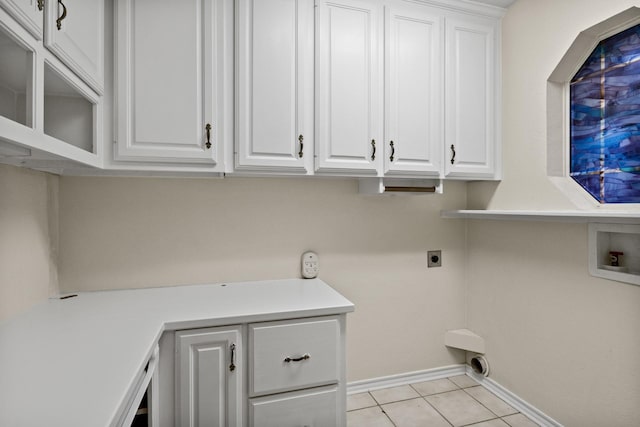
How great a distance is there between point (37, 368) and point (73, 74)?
920 millimetres

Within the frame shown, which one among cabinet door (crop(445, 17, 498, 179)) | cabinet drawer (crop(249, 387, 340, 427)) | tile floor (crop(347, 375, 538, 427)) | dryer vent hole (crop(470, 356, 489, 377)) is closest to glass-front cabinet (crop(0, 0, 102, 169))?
cabinet drawer (crop(249, 387, 340, 427))

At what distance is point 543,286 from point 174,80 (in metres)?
2.15

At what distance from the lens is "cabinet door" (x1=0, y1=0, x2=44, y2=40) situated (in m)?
0.81

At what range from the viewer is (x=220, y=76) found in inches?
64.2

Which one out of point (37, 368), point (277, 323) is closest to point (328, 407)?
point (277, 323)

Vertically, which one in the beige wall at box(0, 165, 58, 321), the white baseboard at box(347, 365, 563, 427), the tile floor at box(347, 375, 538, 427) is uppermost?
the beige wall at box(0, 165, 58, 321)

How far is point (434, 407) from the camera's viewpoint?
2074mm

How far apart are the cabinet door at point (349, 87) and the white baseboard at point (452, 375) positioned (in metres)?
1.38

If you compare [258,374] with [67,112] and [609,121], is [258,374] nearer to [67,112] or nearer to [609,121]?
[67,112]

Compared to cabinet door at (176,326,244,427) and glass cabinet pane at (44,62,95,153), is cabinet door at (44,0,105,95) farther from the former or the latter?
cabinet door at (176,326,244,427)

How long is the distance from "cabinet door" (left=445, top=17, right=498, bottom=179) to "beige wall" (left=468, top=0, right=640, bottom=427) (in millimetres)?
111

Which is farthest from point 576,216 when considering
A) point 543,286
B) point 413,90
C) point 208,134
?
point 208,134

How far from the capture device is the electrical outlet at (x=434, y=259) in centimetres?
240

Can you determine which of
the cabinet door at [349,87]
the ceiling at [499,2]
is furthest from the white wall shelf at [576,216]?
the ceiling at [499,2]
